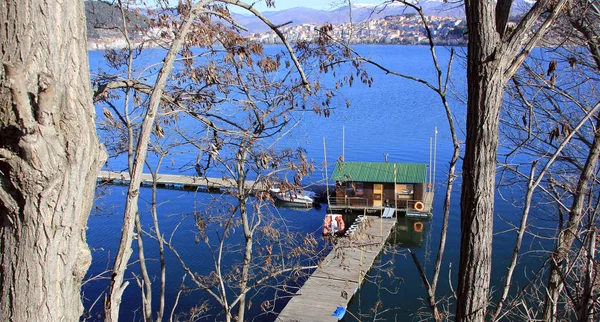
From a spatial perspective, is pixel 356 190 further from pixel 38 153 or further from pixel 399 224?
pixel 38 153

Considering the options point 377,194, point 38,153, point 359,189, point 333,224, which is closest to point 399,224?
point 377,194

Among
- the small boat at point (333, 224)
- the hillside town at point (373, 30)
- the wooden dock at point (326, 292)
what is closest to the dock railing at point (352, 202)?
the small boat at point (333, 224)

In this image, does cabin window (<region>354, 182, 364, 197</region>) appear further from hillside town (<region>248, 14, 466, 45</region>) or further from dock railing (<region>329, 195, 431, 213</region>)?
hillside town (<region>248, 14, 466, 45</region>)

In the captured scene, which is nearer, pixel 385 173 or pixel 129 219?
pixel 129 219

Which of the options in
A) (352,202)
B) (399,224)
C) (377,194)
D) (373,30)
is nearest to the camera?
(373,30)

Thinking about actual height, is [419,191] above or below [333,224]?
above

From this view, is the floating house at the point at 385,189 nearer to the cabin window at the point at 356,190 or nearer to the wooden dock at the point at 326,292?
the cabin window at the point at 356,190

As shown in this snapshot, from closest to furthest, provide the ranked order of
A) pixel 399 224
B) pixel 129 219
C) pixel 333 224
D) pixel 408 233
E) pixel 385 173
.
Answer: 1. pixel 129 219
2. pixel 333 224
3. pixel 408 233
4. pixel 385 173
5. pixel 399 224

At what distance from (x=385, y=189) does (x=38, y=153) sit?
2600cm

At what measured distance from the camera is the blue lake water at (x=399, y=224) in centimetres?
1662

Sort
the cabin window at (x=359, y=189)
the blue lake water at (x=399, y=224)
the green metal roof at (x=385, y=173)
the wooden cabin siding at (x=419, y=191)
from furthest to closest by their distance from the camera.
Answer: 1. the cabin window at (x=359, y=189)
2. the wooden cabin siding at (x=419, y=191)
3. the green metal roof at (x=385, y=173)
4. the blue lake water at (x=399, y=224)

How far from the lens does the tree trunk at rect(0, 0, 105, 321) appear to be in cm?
229

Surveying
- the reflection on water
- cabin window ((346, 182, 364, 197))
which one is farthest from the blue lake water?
cabin window ((346, 182, 364, 197))

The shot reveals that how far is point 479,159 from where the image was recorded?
3830mm
